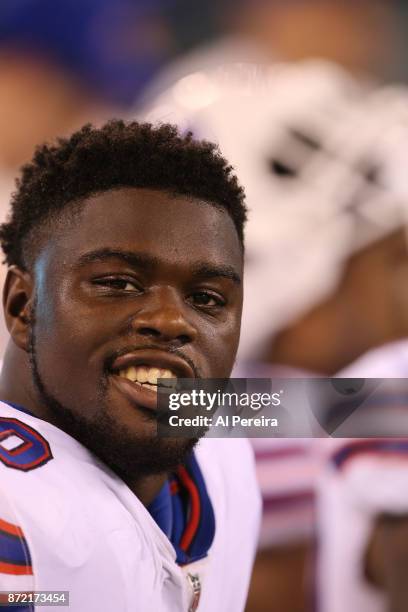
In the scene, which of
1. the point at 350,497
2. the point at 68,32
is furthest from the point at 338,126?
the point at 350,497

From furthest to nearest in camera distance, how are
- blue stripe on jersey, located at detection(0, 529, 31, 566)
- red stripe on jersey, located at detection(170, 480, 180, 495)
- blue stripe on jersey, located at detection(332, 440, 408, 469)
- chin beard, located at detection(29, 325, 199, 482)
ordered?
1. blue stripe on jersey, located at detection(332, 440, 408, 469)
2. red stripe on jersey, located at detection(170, 480, 180, 495)
3. chin beard, located at detection(29, 325, 199, 482)
4. blue stripe on jersey, located at detection(0, 529, 31, 566)

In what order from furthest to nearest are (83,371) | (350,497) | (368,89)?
1. (368,89)
2. (350,497)
3. (83,371)

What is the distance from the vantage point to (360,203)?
1.28 meters

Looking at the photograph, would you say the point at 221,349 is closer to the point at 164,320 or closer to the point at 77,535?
the point at 164,320

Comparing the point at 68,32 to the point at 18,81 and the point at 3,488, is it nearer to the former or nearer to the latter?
the point at 18,81

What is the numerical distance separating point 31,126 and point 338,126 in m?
0.55

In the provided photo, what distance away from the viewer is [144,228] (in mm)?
619

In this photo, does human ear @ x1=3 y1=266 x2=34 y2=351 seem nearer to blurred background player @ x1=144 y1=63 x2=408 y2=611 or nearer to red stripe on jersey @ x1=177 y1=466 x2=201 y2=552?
red stripe on jersey @ x1=177 y1=466 x2=201 y2=552

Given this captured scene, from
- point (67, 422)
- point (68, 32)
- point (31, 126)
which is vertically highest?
point (68, 32)

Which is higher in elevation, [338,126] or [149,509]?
[338,126]

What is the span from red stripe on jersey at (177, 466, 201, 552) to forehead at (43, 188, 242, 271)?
234mm

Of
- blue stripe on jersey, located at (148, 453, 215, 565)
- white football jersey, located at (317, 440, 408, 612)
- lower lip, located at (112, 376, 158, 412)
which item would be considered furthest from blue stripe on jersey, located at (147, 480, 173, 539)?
white football jersey, located at (317, 440, 408, 612)

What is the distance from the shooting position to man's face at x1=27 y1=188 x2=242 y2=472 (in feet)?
1.98

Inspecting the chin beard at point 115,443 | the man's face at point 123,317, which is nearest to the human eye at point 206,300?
the man's face at point 123,317
